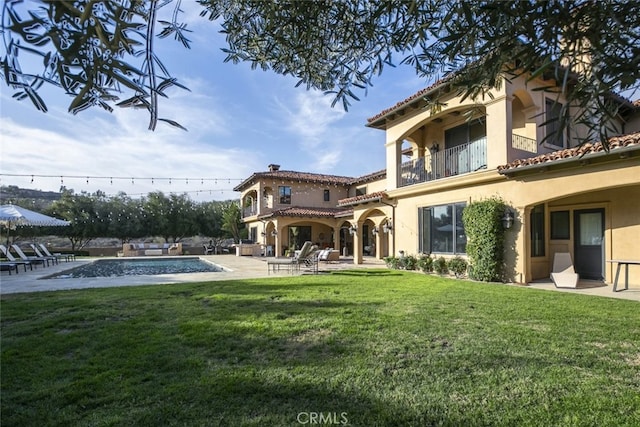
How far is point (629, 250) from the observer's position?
1068cm

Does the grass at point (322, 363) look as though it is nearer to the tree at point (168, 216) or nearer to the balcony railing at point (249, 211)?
the balcony railing at point (249, 211)

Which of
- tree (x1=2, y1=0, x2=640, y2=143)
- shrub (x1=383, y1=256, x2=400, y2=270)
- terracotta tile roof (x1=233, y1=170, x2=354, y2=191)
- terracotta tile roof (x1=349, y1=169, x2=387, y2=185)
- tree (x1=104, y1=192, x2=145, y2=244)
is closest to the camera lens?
tree (x1=2, y1=0, x2=640, y2=143)

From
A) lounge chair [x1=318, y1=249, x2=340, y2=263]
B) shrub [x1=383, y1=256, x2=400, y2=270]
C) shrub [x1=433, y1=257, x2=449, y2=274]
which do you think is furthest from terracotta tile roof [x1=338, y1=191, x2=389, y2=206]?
shrub [x1=433, y1=257, x2=449, y2=274]

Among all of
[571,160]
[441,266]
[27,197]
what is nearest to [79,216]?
[27,197]

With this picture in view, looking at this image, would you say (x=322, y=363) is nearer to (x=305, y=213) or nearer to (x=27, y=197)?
(x=305, y=213)

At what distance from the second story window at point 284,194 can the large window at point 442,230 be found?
16.6 metres

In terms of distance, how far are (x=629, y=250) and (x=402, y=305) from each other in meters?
8.08

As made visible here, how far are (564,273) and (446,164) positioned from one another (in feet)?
19.6

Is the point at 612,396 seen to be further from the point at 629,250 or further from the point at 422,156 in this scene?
the point at 422,156

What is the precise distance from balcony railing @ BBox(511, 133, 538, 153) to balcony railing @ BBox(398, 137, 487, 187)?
0.99m

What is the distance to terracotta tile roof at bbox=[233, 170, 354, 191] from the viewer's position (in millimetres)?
29578

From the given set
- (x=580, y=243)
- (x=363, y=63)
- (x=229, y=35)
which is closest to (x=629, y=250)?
(x=580, y=243)

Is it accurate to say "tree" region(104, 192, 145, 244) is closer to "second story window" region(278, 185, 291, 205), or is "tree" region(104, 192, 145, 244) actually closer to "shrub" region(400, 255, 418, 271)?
"second story window" region(278, 185, 291, 205)

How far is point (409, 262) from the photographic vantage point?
15211mm
